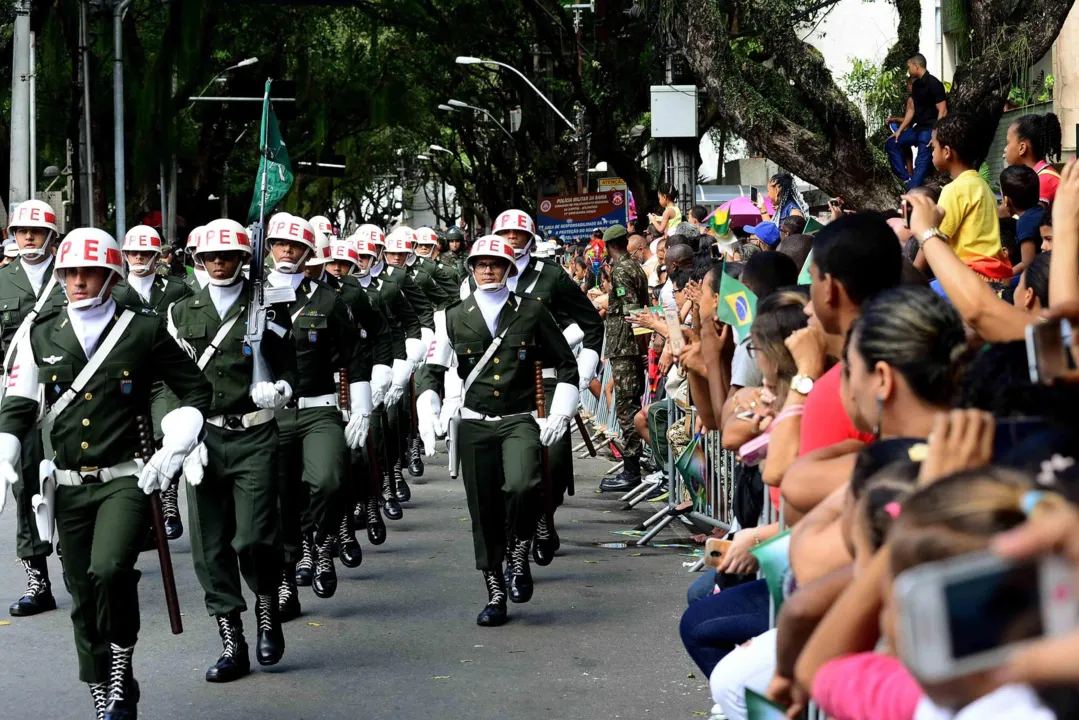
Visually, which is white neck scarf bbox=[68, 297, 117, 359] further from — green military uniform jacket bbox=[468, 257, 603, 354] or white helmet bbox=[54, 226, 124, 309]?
green military uniform jacket bbox=[468, 257, 603, 354]

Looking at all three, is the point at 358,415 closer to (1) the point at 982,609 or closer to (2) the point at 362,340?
(2) the point at 362,340

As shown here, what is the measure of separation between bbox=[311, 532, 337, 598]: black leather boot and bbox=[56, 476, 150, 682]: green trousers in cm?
256

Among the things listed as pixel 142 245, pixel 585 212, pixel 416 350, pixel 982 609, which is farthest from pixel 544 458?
pixel 585 212

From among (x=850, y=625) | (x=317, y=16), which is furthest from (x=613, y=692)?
(x=317, y=16)

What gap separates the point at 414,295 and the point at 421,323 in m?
0.35

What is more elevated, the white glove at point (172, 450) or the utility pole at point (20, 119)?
the utility pole at point (20, 119)

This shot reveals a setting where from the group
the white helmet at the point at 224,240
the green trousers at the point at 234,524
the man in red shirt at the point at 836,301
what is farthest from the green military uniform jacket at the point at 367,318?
the man in red shirt at the point at 836,301

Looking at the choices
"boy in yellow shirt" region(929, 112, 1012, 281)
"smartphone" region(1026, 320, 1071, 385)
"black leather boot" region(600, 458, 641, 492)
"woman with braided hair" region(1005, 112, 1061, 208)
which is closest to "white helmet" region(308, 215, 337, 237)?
"black leather boot" region(600, 458, 641, 492)

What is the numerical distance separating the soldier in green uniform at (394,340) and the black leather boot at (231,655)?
383 cm

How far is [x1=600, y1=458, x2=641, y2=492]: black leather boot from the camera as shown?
14.4m

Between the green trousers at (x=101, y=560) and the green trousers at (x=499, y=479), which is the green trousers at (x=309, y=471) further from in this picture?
the green trousers at (x=101, y=560)

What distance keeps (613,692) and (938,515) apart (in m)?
4.91

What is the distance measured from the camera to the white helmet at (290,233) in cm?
984

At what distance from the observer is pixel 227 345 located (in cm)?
866
